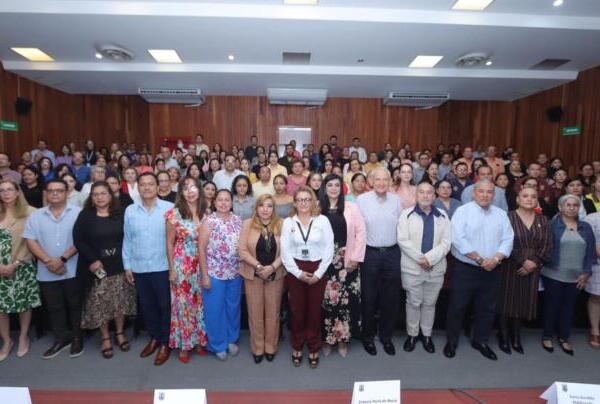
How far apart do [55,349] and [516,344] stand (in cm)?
438

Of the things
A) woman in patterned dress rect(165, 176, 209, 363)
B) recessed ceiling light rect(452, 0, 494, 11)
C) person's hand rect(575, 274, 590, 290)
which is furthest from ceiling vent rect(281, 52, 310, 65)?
person's hand rect(575, 274, 590, 290)

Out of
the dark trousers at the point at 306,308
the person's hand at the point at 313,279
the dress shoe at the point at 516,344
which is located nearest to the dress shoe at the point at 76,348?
the dark trousers at the point at 306,308

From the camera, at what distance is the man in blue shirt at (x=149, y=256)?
9.39ft

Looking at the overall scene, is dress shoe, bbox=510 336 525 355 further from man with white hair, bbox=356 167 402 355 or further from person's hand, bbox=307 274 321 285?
person's hand, bbox=307 274 321 285

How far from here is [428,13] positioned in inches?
203

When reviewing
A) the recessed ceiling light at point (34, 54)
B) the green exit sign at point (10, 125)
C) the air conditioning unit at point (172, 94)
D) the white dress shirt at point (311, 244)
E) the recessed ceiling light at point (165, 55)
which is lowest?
the white dress shirt at point (311, 244)

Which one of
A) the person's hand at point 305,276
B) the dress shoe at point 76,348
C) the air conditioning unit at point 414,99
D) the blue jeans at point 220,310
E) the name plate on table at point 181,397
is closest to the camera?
the name plate on table at point 181,397

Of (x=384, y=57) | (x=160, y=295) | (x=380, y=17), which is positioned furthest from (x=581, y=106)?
(x=160, y=295)

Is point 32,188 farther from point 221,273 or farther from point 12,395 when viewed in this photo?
point 12,395

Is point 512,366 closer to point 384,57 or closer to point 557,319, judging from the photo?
point 557,319

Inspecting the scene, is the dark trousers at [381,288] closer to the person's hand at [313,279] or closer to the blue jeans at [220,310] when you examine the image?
the person's hand at [313,279]

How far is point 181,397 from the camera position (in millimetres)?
1185

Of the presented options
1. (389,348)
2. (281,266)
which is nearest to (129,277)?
(281,266)

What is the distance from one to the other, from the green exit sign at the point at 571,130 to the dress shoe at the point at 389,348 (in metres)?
8.16
